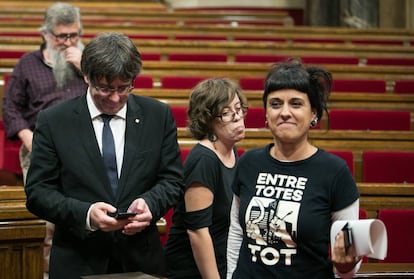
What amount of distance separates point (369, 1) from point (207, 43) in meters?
3.30

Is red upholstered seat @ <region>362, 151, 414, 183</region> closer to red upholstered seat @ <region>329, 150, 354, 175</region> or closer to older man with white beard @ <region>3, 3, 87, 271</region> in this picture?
red upholstered seat @ <region>329, 150, 354, 175</region>

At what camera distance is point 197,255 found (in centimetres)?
294

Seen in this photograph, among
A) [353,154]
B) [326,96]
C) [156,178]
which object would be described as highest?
[326,96]

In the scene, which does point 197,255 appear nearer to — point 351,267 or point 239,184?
point 239,184

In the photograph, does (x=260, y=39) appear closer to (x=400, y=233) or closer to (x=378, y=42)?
(x=378, y=42)

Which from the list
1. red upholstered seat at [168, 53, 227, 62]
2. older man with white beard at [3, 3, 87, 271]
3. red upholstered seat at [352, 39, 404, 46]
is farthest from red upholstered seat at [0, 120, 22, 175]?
red upholstered seat at [352, 39, 404, 46]

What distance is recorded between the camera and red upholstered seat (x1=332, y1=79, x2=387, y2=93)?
6125 millimetres

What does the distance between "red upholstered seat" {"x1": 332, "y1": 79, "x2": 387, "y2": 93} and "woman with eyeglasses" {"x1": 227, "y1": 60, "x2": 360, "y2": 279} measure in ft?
12.1

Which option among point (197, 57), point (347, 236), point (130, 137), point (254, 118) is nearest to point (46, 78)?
point (254, 118)

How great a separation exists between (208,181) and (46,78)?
5.11ft

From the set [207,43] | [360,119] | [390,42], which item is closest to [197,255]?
[360,119]

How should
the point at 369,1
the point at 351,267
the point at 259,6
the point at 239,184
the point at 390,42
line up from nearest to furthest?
the point at 351,267 → the point at 239,184 → the point at 390,42 → the point at 369,1 → the point at 259,6

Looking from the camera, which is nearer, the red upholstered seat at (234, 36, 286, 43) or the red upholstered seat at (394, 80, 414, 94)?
the red upholstered seat at (394, 80, 414, 94)

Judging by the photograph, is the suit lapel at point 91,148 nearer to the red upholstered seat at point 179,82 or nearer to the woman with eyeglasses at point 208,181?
the woman with eyeglasses at point 208,181
